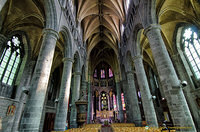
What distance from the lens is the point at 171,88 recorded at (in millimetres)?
5363

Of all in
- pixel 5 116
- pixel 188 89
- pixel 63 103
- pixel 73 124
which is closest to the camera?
pixel 63 103

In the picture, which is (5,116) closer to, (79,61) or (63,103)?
(63,103)

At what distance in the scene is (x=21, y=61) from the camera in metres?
12.4

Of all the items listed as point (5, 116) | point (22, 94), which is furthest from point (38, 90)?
point (22, 94)

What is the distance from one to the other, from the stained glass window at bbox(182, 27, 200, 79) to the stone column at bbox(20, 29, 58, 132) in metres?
14.1

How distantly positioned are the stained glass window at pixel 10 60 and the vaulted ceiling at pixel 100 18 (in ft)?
27.9

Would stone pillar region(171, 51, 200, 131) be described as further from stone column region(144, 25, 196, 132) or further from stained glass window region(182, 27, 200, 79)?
stone column region(144, 25, 196, 132)

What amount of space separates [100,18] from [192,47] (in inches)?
580

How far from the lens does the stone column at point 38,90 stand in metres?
4.65

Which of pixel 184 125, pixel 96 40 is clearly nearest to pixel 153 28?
pixel 184 125

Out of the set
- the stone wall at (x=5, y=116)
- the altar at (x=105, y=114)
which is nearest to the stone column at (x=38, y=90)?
the stone wall at (x=5, y=116)

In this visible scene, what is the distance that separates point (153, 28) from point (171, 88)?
14.0 ft

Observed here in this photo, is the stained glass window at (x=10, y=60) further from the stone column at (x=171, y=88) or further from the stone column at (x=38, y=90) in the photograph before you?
the stone column at (x=171, y=88)

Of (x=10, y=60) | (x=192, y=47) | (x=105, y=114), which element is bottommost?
(x=105, y=114)
